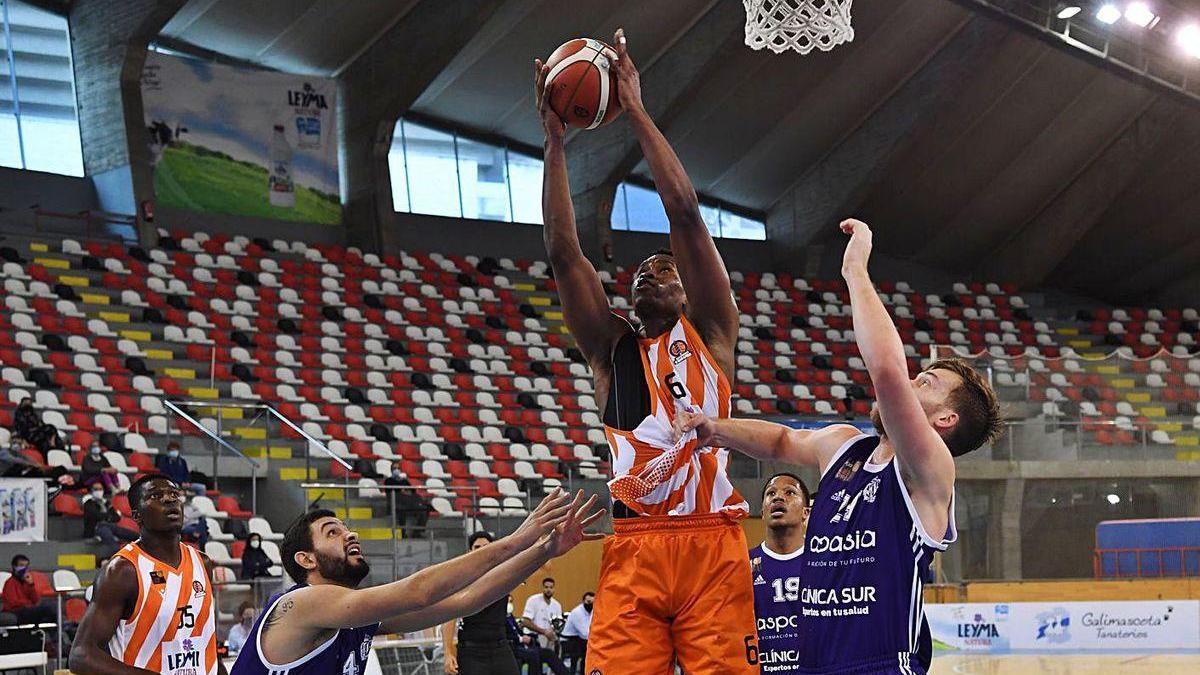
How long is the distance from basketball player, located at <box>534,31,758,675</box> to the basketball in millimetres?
45

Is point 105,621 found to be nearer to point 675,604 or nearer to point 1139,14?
point 675,604

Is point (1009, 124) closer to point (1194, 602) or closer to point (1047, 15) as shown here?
point (1047, 15)

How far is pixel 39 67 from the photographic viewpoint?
2291cm

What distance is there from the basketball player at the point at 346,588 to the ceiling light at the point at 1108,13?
65.2 feet

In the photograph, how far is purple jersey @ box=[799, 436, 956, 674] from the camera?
362 cm

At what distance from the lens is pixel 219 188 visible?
80.2 ft

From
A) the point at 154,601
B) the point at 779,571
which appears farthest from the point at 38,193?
the point at 779,571

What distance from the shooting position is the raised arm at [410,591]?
4.45 m

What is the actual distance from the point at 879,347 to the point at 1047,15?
20.5 m

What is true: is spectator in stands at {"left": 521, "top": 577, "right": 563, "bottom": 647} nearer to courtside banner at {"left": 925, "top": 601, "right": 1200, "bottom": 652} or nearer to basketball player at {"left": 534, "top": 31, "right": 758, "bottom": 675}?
courtside banner at {"left": 925, "top": 601, "right": 1200, "bottom": 652}

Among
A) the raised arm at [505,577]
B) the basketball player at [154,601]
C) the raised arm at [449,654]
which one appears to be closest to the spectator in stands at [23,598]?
the raised arm at [449,654]

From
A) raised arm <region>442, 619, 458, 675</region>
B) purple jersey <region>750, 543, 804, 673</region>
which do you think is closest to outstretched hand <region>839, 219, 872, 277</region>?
purple jersey <region>750, 543, 804, 673</region>

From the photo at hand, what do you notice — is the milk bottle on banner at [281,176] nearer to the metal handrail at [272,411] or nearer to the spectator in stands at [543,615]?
the metal handrail at [272,411]

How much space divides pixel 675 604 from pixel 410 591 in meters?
0.80
